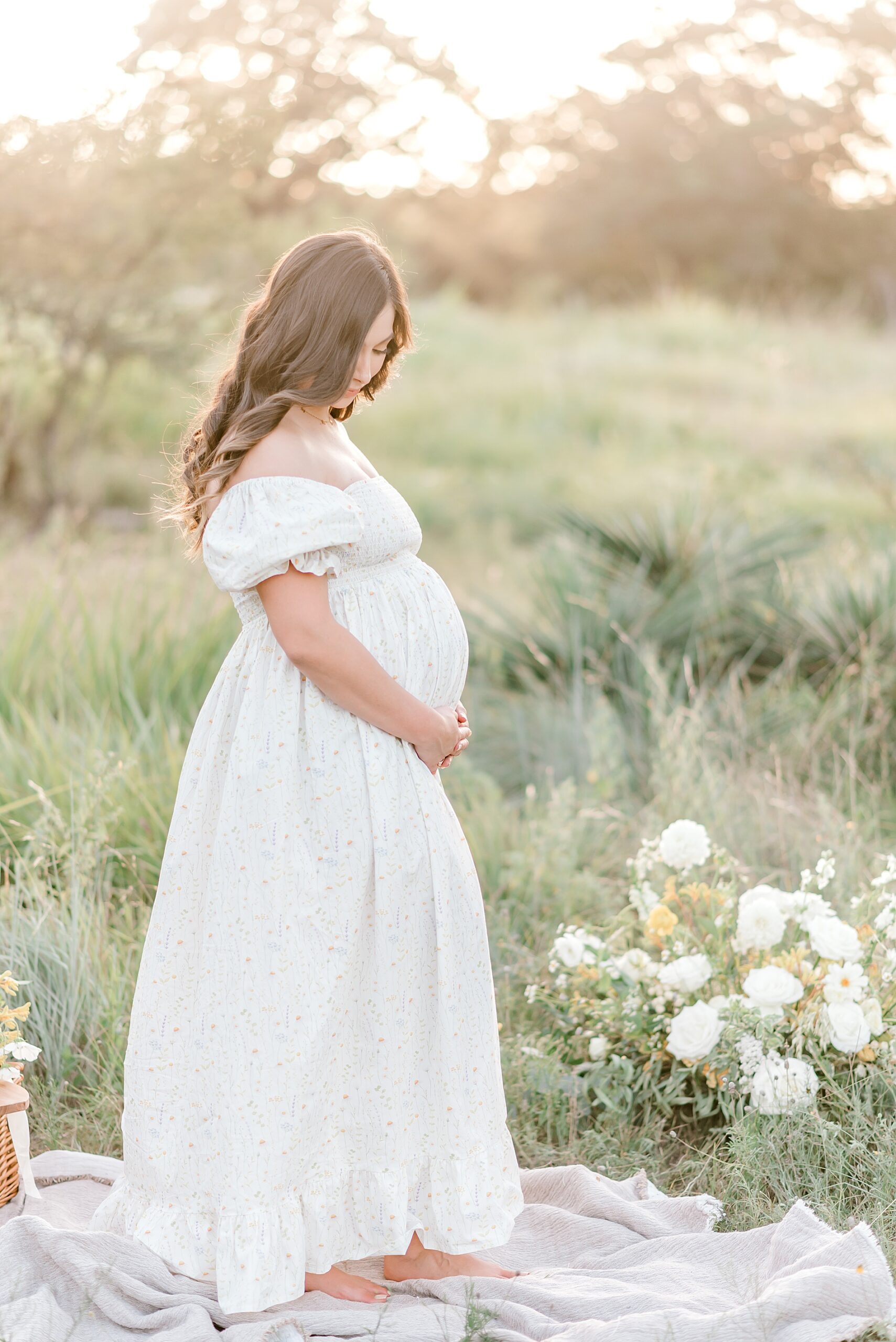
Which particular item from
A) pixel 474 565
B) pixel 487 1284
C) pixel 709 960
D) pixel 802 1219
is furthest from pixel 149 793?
pixel 474 565

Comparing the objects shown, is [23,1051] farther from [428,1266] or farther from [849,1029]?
[849,1029]

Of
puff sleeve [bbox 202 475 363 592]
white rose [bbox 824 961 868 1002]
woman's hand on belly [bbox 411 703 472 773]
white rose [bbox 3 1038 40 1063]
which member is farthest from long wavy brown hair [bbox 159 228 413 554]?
white rose [bbox 824 961 868 1002]

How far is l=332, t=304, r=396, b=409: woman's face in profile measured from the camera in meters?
2.67

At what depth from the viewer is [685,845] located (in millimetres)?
3734

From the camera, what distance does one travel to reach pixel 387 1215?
270 cm

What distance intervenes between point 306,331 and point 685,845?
1.86 metres

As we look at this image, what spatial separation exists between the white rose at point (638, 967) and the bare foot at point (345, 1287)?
1.19 m

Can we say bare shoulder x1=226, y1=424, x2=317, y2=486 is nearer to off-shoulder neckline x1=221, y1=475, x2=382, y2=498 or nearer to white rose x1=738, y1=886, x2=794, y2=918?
off-shoulder neckline x1=221, y1=475, x2=382, y2=498

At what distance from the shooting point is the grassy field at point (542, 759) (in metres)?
3.64

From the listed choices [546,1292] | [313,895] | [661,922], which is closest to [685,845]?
[661,922]

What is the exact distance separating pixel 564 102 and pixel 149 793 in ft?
91.3

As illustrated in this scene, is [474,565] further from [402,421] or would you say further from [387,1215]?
[387,1215]

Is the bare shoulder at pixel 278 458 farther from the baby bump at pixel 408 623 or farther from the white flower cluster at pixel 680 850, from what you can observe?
the white flower cluster at pixel 680 850

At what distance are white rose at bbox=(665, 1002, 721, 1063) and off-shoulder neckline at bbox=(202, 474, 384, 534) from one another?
1.71 metres
